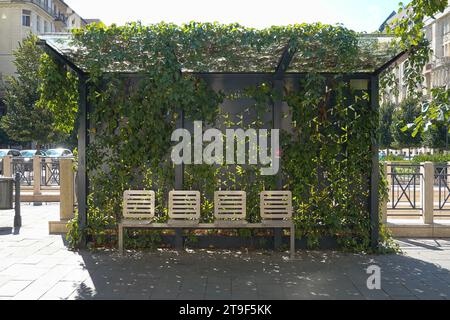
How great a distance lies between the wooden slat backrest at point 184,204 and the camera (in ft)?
24.6

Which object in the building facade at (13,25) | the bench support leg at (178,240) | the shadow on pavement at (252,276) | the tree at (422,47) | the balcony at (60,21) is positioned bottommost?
the shadow on pavement at (252,276)

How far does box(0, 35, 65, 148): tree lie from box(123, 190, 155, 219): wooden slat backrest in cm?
2822

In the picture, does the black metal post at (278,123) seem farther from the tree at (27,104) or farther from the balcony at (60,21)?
the balcony at (60,21)

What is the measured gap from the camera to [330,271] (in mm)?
6449

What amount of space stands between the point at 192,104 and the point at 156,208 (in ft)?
6.16

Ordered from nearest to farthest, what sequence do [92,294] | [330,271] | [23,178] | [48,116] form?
[92,294] → [330,271] → [23,178] → [48,116]

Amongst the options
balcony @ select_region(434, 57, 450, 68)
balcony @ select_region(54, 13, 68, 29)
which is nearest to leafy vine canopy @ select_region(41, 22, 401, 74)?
balcony @ select_region(434, 57, 450, 68)

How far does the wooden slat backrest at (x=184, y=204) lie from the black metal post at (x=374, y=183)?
284 centimetres

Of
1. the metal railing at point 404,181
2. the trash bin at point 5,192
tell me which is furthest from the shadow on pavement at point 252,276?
the trash bin at point 5,192

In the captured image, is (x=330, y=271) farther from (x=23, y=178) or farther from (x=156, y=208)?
(x=23, y=178)

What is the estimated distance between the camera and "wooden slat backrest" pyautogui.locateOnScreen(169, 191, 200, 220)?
24.6ft

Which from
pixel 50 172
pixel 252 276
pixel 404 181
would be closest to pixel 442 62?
pixel 404 181

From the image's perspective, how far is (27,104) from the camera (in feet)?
112
